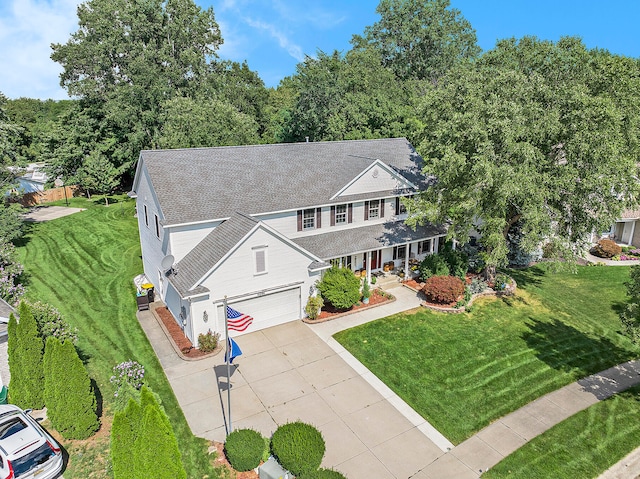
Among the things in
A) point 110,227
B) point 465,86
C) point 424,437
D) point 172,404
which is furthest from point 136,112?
point 424,437

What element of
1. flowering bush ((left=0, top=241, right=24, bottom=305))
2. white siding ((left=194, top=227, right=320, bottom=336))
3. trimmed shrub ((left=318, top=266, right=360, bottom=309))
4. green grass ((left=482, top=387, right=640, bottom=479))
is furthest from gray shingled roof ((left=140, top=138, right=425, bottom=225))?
green grass ((left=482, top=387, right=640, bottom=479))

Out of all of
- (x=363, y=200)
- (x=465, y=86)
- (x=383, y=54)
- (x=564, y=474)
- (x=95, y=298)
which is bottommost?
(x=564, y=474)

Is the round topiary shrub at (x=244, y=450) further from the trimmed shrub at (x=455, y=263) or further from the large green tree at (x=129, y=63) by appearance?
the large green tree at (x=129, y=63)

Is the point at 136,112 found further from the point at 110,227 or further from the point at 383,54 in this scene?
the point at 383,54

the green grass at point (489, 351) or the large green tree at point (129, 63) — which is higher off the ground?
the large green tree at point (129, 63)

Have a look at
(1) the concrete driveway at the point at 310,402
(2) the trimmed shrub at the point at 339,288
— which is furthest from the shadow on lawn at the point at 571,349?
(2) the trimmed shrub at the point at 339,288

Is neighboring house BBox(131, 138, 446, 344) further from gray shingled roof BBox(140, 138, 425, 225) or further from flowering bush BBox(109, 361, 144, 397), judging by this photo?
flowering bush BBox(109, 361, 144, 397)
